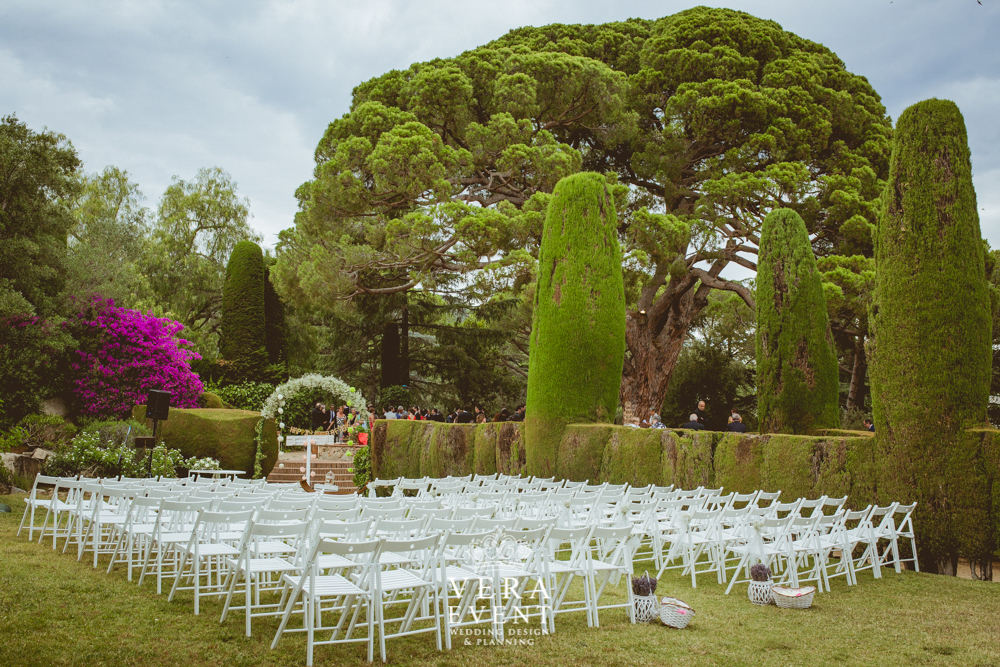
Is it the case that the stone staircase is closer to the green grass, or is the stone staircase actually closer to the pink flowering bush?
the pink flowering bush

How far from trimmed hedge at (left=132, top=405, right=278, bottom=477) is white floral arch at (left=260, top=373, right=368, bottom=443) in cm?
107

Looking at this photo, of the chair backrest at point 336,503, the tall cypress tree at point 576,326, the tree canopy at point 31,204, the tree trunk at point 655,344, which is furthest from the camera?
the tree trunk at point 655,344

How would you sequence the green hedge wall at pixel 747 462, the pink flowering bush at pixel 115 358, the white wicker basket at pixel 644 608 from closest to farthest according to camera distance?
1. the white wicker basket at pixel 644 608
2. the green hedge wall at pixel 747 462
3. the pink flowering bush at pixel 115 358

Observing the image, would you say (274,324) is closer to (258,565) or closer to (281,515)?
(281,515)

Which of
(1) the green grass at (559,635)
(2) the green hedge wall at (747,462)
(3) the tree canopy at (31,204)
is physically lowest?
(1) the green grass at (559,635)

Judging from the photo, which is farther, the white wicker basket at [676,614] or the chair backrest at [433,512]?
the chair backrest at [433,512]

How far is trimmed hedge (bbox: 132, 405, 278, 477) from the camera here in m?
14.5

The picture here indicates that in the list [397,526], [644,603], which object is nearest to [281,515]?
[397,526]

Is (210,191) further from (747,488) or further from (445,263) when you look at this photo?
(747,488)

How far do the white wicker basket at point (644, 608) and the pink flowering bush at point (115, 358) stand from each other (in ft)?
42.7

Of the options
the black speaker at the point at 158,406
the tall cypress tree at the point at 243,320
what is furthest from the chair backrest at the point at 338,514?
the tall cypress tree at the point at 243,320

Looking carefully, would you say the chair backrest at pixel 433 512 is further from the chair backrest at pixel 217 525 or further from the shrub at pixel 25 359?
the shrub at pixel 25 359

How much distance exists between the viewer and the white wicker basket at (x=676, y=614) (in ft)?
14.2

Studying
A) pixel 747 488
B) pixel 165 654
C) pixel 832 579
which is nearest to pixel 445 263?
pixel 747 488
